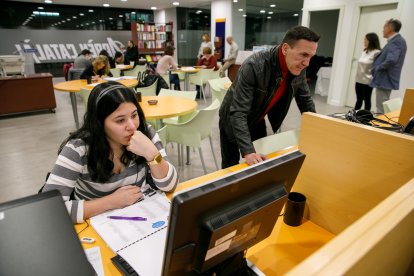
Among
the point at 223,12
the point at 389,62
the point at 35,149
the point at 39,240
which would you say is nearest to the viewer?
the point at 39,240

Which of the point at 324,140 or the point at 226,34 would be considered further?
the point at 226,34

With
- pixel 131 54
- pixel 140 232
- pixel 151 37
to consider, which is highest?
pixel 151 37

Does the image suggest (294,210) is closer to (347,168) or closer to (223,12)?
(347,168)

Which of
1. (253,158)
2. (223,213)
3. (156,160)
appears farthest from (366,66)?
(223,213)

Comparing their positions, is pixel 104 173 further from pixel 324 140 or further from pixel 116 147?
pixel 324 140

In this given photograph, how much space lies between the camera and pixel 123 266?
86cm

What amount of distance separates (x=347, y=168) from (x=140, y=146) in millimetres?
837

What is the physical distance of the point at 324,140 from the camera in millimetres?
1075

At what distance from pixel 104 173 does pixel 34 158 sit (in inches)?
115

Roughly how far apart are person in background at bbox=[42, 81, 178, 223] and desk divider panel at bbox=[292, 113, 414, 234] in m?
0.62

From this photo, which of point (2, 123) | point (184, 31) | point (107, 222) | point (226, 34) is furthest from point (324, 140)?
point (184, 31)

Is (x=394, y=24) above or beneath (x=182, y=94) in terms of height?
above

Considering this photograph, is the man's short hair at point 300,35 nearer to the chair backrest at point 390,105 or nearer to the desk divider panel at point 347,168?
the desk divider panel at point 347,168

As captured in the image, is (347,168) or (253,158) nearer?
(347,168)
